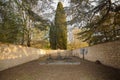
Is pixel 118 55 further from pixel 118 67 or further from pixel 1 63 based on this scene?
pixel 1 63

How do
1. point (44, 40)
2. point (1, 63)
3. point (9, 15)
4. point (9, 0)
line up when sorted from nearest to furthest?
point (9, 0)
point (9, 15)
point (1, 63)
point (44, 40)

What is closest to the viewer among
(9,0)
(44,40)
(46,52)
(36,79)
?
(36,79)

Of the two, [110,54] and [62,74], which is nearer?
[62,74]

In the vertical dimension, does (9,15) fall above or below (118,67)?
above

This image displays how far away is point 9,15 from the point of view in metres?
7.49

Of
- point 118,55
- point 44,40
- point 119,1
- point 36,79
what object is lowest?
point 36,79

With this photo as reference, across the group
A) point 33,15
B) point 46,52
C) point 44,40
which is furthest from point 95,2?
point 46,52

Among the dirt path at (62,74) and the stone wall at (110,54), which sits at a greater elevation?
the stone wall at (110,54)

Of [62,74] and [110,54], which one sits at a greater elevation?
[110,54]

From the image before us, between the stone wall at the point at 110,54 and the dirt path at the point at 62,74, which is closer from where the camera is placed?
the dirt path at the point at 62,74

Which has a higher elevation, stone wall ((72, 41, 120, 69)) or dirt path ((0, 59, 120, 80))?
stone wall ((72, 41, 120, 69))

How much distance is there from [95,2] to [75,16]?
1.43 m

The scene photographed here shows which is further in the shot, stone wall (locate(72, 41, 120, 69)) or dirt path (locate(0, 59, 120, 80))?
stone wall (locate(72, 41, 120, 69))

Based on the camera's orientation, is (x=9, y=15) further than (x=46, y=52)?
No
